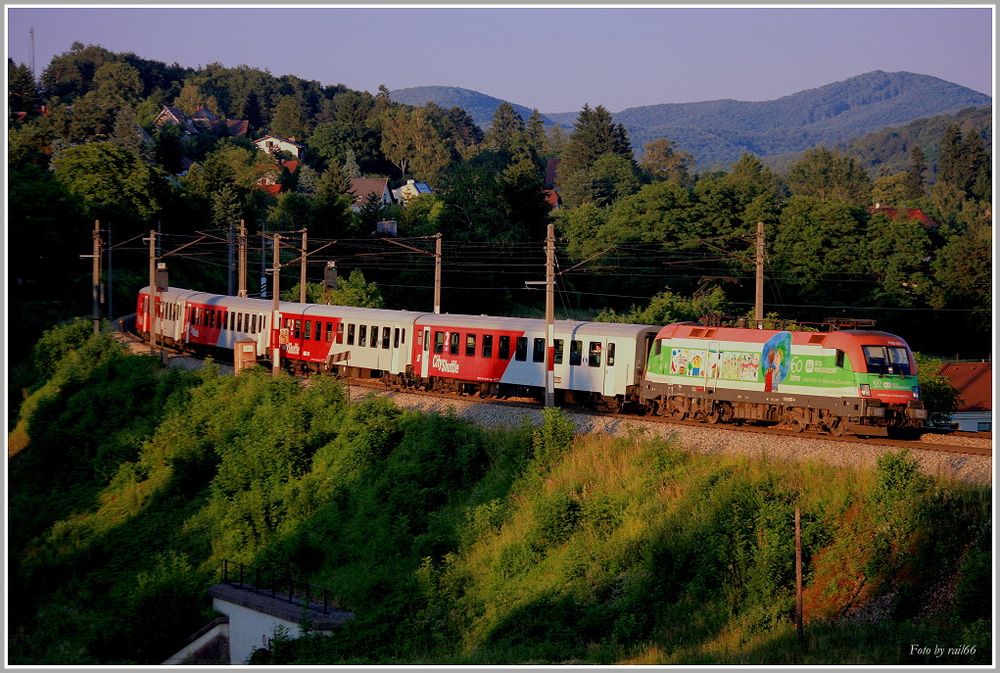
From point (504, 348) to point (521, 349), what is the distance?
66 centimetres

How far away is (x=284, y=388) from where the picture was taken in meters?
33.5

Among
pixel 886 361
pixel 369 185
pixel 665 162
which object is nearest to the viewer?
pixel 886 361

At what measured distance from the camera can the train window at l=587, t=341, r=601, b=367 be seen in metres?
30.2

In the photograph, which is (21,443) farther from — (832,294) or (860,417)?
(832,294)

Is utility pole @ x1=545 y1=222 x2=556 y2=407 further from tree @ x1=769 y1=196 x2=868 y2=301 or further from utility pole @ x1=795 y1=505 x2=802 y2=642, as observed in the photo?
tree @ x1=769 y1=196 x2=868 y2=301

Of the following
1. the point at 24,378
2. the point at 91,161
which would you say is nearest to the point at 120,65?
the point at 91,161

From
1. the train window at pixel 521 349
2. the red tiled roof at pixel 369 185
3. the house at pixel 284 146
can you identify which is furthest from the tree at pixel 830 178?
the train window at pixel 521 349

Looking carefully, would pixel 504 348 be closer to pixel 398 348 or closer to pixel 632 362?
pixel 632 362

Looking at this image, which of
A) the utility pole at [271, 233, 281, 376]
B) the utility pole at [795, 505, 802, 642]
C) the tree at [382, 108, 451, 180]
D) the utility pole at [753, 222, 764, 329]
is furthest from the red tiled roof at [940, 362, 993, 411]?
the tree at [382, 108, 451, 180]

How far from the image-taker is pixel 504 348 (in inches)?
1268

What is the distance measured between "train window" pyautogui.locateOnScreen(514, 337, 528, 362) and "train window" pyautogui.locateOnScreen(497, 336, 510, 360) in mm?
299

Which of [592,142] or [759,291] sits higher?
[592,142]

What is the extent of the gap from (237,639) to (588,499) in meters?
7.86

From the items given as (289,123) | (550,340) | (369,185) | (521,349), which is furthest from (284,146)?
(550,340)
